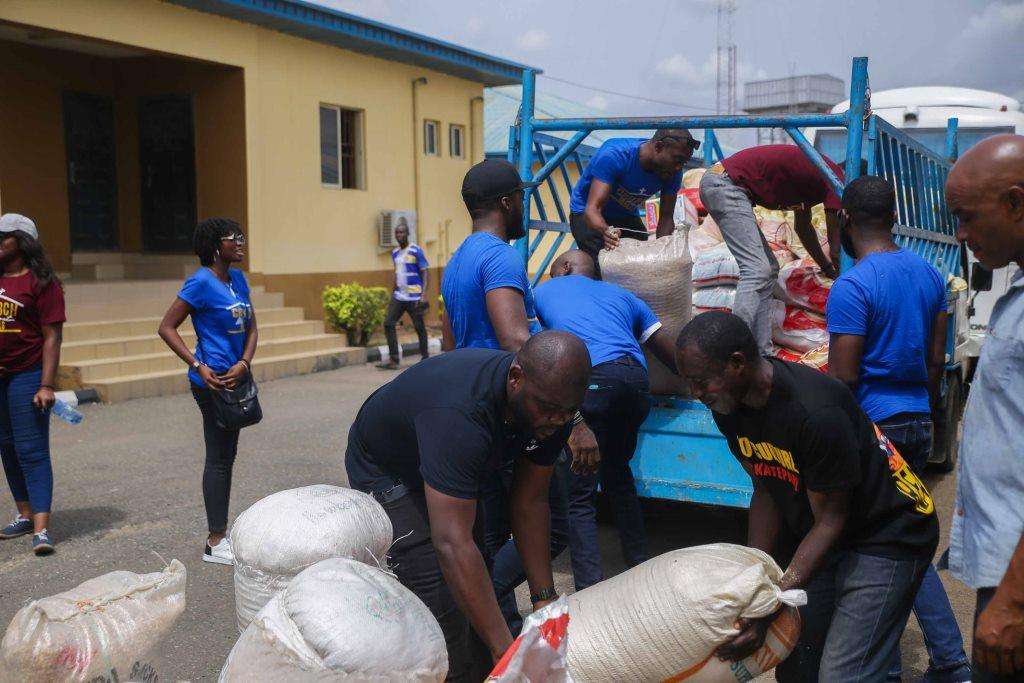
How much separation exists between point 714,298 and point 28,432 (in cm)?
375

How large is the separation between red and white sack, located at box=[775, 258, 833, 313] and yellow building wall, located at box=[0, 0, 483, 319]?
28.5ft

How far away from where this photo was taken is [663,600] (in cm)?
237

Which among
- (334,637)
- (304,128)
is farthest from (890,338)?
(304,128)

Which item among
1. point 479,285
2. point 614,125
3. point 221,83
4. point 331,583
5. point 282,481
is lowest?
point 282,481

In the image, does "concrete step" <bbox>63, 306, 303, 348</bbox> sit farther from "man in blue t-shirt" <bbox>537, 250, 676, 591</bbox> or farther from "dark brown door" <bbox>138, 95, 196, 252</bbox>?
"man in blue t-shirt" <bbox>537, 250, 676, 591</bbox>

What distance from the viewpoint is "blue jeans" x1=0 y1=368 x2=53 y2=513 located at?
500cm

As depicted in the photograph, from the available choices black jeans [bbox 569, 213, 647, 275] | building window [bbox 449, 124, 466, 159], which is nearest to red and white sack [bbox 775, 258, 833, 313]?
black jeans [bbox 569, 213, 647, 275]

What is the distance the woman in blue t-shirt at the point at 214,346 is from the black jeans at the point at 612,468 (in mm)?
1883

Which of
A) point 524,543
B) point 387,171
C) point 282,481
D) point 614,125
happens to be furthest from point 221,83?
point 524,543

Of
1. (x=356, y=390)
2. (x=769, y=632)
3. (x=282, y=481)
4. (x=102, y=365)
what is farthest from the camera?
(x=356, y=390)

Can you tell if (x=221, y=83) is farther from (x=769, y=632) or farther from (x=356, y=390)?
(x=769, y=632)

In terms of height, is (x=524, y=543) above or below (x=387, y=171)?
below

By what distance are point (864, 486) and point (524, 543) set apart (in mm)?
1019

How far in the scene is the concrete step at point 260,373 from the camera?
9.47m
